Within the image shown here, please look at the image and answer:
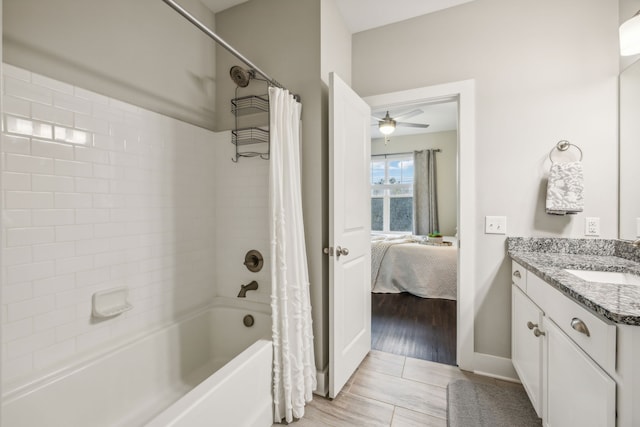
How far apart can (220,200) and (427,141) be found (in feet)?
16.6

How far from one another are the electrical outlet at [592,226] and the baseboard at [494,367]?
0.98 metres

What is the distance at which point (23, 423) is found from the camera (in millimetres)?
1155

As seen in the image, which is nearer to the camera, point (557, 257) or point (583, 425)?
point (583, 425)

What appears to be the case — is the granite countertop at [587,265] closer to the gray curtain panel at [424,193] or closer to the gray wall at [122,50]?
the gray wall at [122,50]

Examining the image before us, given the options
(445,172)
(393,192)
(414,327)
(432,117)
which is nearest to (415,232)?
(393,192)

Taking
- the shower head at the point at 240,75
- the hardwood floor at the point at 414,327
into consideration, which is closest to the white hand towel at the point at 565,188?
the hardwood floor at the point at 414,327

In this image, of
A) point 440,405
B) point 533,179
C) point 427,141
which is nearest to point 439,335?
point 440,405

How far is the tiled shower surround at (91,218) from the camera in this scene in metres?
1.24

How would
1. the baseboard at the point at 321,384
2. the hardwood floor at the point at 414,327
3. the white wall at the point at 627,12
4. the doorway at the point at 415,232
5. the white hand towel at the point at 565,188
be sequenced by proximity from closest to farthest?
1. the white wall at the point at 627,12
2. the white hand towel at the point at 565,188
3. the baseboard at the point at 321,384
4. the hardwood floor at the point at 414,327
5. the doorway at the point at 415,232

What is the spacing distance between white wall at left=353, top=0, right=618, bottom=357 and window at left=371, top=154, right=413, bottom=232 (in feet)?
13.9

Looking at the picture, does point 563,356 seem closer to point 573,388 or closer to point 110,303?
point 573,388

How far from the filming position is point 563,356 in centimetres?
120

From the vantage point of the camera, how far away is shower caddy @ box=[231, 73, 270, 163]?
2.09 metres

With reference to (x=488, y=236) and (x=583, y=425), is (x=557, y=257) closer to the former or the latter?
(x=488, y=236)
